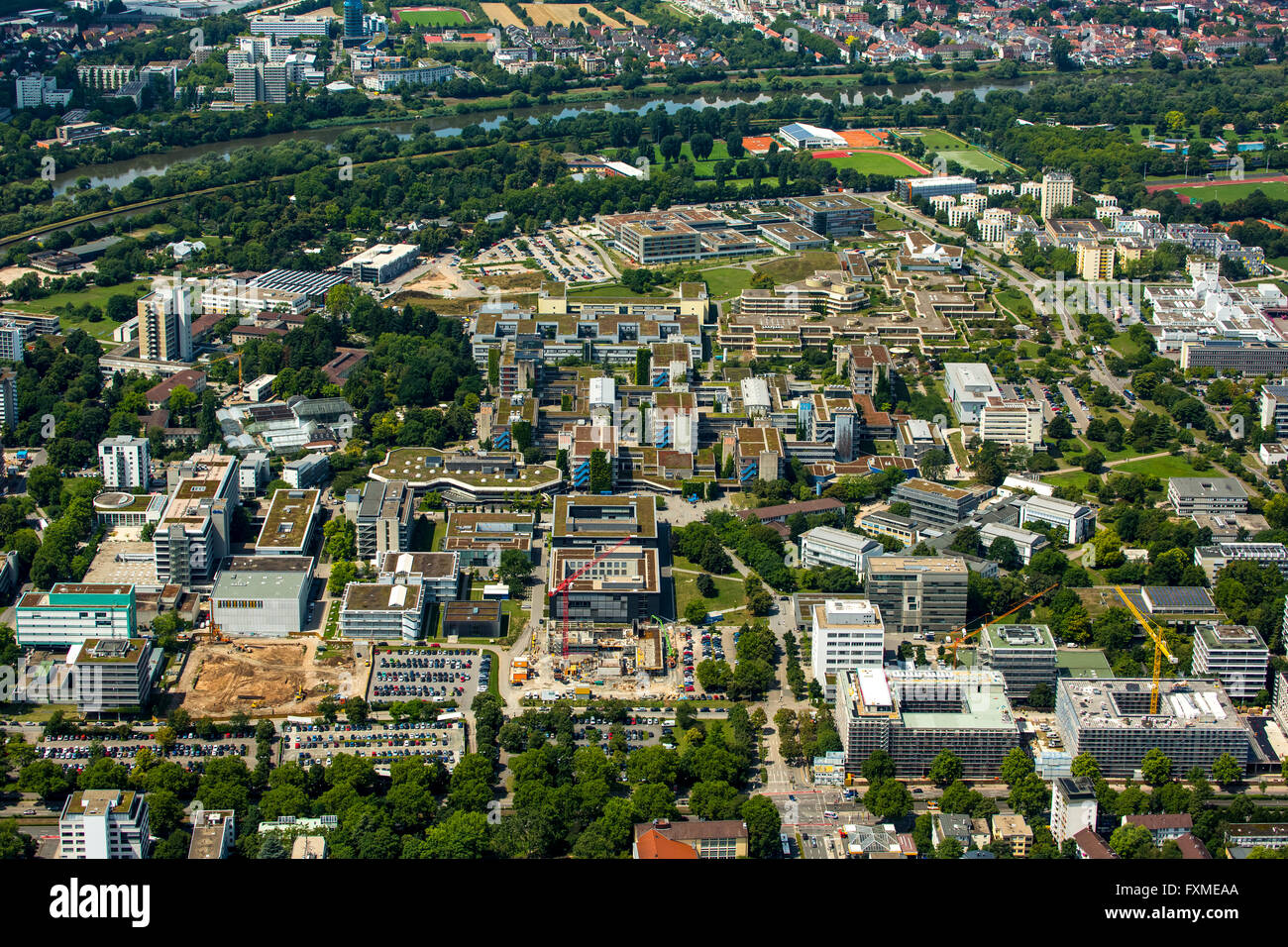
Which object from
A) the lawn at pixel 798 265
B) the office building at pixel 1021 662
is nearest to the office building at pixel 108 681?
the office building at pixel 1021 662

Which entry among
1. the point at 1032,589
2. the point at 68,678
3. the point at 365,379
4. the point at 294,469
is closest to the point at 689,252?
the point at 365,379

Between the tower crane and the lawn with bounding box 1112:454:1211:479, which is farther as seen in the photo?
the lawn with bounding box 1112:454:1211:479

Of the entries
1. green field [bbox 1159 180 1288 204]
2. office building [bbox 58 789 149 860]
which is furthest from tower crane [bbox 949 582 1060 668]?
green field [bbox 1159 180 1288 204]

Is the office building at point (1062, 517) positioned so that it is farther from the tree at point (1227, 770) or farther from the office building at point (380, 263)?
the office building at point (380, 263)

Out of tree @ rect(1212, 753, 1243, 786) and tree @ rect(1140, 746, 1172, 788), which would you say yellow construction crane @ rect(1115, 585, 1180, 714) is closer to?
tree @ rect(1140, 746, 1172, 788)
